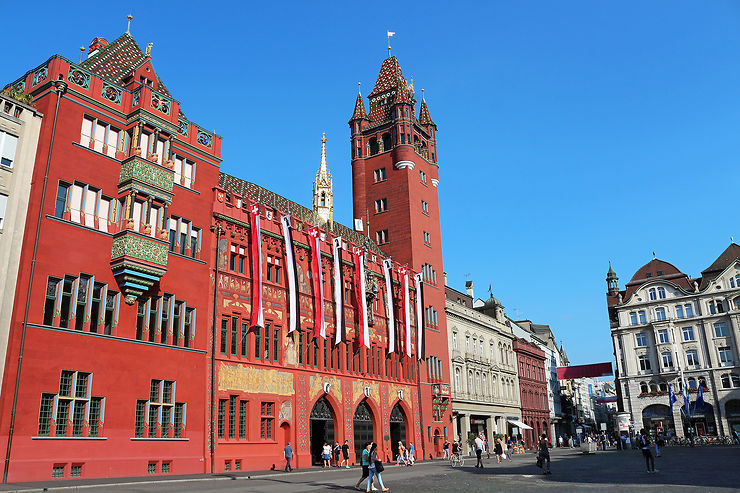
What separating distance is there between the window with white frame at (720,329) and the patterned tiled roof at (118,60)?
77.3 metres

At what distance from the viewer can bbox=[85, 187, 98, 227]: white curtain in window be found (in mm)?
27594

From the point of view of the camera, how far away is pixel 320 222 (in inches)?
2047

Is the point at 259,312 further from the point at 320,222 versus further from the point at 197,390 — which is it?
the point at 320,222

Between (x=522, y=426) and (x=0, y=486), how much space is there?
60.7 meters

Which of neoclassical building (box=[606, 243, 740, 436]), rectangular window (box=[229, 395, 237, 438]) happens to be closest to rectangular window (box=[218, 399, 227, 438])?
rectangular window (box=[229, 395, 237, 438])

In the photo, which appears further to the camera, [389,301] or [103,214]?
[389,301]

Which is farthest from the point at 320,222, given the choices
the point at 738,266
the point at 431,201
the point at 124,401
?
the point at 738,266

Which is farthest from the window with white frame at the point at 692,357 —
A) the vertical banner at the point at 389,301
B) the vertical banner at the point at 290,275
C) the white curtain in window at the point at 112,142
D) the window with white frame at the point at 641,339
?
the white curtain in window at the point at 112,142

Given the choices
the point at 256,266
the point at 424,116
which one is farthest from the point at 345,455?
the point at 424,116

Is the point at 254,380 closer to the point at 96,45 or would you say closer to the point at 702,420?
the point at 96,45

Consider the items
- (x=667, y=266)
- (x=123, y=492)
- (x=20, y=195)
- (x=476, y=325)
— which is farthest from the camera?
(x=667, y=266)

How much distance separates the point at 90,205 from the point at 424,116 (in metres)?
46.7

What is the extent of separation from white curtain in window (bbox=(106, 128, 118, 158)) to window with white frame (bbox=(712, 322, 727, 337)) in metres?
80.0

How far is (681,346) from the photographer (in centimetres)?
8244
